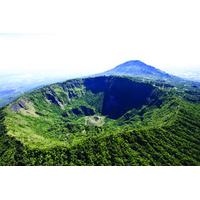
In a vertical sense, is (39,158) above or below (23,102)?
above

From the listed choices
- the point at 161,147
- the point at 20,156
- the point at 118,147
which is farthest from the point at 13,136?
the point at 161,147

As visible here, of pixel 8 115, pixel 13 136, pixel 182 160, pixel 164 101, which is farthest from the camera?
pixel 164 101

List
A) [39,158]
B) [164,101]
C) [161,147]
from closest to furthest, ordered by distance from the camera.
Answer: [39,158], [161,147], [164,101]

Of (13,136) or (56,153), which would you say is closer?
(56,153)

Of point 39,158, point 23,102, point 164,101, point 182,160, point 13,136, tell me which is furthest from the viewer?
point 23,102
